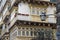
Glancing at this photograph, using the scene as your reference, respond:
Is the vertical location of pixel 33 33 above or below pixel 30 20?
below

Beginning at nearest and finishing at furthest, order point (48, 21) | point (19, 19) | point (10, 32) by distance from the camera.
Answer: point (19, 19), point (48, 21), point (10, 32)

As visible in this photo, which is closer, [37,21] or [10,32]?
[37,21]

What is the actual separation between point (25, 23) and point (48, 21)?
9.82 feet

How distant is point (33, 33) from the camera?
23031 mm

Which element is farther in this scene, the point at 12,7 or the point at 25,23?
the point at 12,7

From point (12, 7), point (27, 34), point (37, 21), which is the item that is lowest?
point (27, 34)

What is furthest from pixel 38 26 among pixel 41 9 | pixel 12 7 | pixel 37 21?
pixel 12 7

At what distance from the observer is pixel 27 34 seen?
22656 millimetres

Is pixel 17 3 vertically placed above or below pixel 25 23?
above

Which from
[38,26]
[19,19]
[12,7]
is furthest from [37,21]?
[12,7]

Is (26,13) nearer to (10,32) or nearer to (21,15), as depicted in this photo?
(21,15)

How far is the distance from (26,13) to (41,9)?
6.57ft

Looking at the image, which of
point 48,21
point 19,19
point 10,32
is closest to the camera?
point 19,19

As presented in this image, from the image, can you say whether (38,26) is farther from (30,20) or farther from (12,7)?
(12,7)
